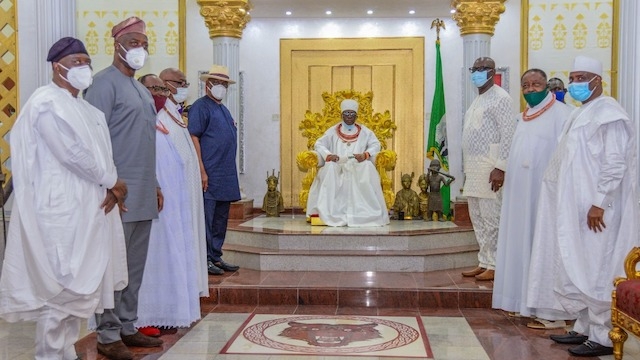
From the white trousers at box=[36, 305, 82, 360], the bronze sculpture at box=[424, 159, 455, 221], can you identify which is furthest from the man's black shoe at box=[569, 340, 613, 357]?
the bronze sculpture at box=[424, 159, 455, 221]

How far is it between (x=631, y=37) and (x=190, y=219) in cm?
514

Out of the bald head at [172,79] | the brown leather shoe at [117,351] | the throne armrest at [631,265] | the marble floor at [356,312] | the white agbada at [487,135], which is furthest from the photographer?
A: the white agbada at [487,135]

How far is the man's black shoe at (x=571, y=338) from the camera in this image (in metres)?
4.31

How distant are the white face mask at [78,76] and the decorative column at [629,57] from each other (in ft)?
17.2

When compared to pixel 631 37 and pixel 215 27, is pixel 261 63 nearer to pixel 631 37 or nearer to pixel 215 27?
pixel 215 27

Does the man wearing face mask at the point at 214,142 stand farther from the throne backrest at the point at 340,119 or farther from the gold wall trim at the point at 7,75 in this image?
the throne backrest at the point at 340,119

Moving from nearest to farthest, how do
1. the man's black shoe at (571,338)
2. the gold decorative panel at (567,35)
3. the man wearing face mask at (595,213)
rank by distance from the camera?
the man wearing face mask at (595,213) → the man's black shoe at (571,338) → the gold decorative panel at (567,35)

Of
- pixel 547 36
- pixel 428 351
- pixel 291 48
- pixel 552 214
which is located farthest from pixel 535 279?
pixel 291 48

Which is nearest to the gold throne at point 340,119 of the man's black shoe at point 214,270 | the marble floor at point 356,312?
the marble floor at point 356,312

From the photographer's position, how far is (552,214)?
4.37 metres

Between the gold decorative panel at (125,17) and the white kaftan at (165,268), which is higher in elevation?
the gold decorative panel at (125,17)

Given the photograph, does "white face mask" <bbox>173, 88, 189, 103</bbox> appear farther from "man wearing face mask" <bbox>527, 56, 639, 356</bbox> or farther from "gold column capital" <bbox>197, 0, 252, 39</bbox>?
"gold column capital" <bbox>197, 0, 252, 39</bbox>

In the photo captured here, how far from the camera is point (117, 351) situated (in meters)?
3.85

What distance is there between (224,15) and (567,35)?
178 inches
